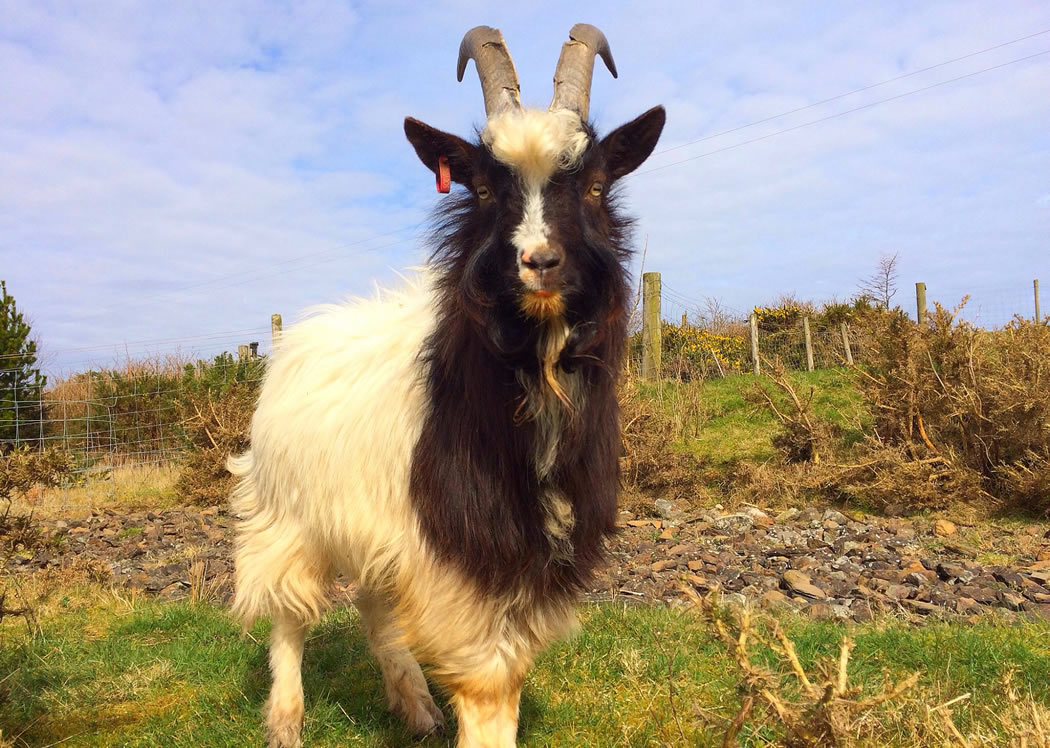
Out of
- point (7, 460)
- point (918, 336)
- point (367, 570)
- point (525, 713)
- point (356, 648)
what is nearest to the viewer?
point (367, 570)

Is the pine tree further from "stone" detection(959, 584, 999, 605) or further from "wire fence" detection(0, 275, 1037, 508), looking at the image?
"stone" detection(959, 584, 999, 605)

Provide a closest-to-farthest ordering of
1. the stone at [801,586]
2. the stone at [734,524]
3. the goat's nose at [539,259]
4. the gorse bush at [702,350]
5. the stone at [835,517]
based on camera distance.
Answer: the goat's nose at [539,259] → the stone at [801,586] → the stone at [734,524] → the stone at [835,517] → the gorse bush at [702,350]

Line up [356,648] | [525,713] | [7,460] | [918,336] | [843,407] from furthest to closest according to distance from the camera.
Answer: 1. [843,407]
2. [918,336]
3. [356,648]
4. [7,460]
5. [525,713]

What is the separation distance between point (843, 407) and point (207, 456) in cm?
1045

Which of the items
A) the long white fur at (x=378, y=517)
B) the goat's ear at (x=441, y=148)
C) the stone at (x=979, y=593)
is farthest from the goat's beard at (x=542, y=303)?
the stone at (x=979, y=593)

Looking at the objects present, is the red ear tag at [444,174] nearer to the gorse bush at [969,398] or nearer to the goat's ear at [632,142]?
the goat's ear at [632,142]

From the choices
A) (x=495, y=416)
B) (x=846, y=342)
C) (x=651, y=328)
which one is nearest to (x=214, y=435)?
(x=651, y=328)

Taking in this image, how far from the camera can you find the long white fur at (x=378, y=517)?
10.1 ft

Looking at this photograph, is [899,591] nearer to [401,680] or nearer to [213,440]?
[401,680]

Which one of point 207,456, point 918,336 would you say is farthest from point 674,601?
point 207,456

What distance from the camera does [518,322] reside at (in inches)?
109

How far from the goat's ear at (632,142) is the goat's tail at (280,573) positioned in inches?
87.3

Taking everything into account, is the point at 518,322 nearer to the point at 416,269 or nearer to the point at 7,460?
the point at 416,269

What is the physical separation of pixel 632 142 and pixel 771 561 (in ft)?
15.2
